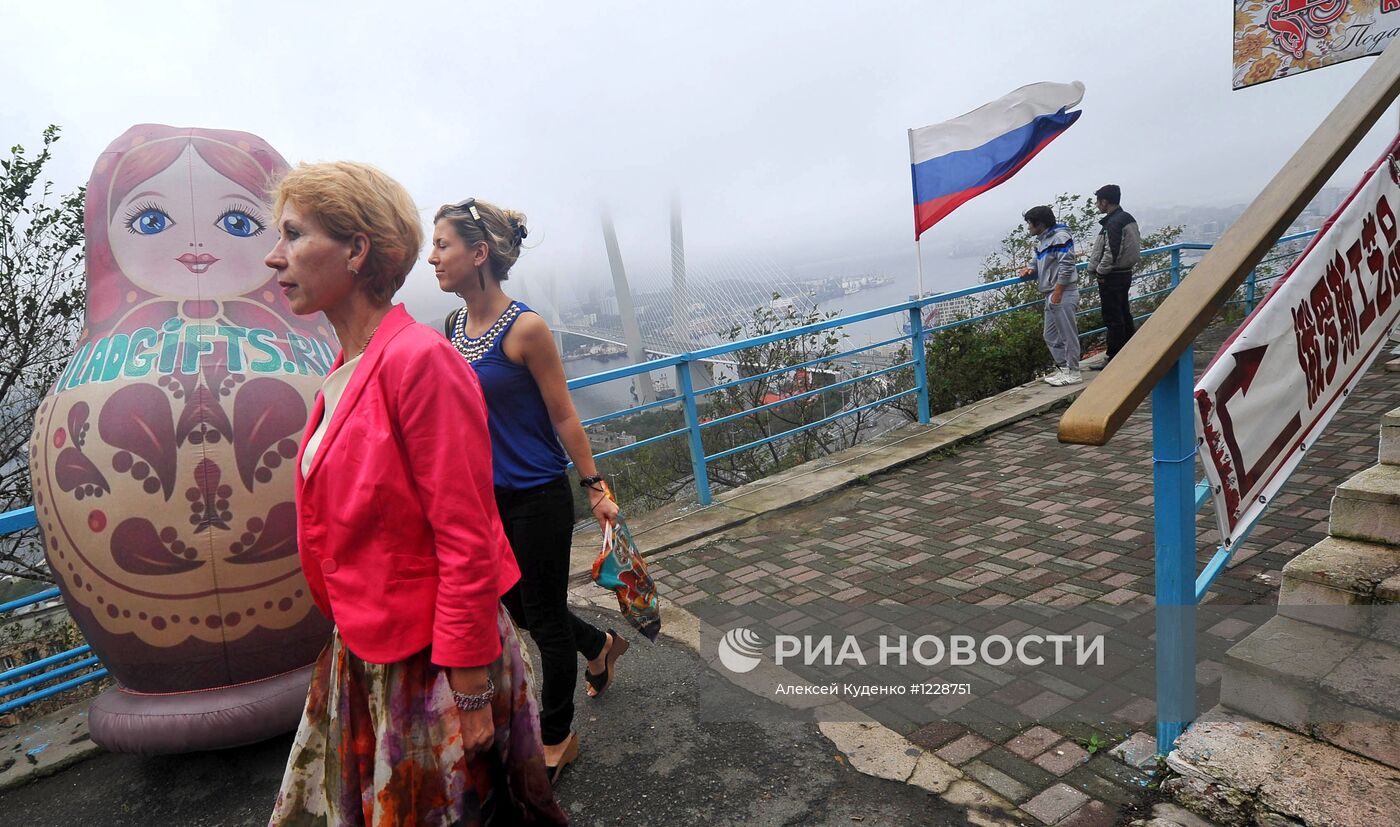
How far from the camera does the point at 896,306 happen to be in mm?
6148

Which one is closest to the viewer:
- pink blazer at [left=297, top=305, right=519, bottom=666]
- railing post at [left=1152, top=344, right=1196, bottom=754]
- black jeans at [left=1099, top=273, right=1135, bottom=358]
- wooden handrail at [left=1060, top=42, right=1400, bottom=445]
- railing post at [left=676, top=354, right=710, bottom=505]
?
pink blazer at [left=297, top=305, right=519, bottom=666]

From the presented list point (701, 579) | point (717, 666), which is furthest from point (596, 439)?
point (717, 666)

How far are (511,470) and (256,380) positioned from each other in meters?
1.00

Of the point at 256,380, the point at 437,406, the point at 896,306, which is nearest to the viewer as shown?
the point at 437,406

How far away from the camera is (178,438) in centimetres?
250

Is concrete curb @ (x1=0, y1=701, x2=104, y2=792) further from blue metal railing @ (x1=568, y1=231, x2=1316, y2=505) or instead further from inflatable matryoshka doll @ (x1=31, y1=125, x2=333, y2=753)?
blue metal railing @ (x1=568, y1=231, x2=1316, y2=505)

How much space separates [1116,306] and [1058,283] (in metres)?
0.81

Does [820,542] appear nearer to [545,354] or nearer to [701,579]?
[701,579]

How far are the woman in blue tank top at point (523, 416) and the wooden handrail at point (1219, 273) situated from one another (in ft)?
4.34

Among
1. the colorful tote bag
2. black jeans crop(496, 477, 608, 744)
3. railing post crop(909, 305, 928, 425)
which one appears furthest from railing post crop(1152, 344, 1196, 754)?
railing post crop(909, 305, 928, 425)

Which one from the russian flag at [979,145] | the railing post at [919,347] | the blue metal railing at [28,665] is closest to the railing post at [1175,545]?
the blue metal railing at [28,665]

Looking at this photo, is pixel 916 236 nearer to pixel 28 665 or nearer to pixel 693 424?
pixel 693 424

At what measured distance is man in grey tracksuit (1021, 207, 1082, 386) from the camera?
6703mm

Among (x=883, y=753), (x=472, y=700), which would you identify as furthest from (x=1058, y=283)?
(x=472, y=700)
